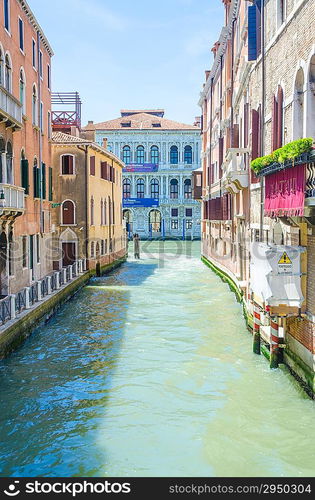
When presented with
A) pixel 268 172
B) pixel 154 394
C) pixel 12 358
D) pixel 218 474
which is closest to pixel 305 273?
pixel 268 172

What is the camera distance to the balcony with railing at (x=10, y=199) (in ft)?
40.7

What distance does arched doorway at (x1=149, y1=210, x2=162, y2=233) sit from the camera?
56050 mm

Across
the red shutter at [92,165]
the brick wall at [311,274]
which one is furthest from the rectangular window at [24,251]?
the brick wall at [311,274]

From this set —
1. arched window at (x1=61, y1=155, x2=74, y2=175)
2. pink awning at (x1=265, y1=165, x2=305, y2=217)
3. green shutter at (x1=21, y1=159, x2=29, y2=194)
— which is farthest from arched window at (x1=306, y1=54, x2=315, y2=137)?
arched window at (x1=61, y1=155, x2=74, y2=175)

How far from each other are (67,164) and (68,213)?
213cm

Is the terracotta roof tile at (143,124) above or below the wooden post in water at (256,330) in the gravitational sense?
above

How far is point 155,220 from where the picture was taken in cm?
5644

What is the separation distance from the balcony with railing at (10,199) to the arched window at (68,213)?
10.1m

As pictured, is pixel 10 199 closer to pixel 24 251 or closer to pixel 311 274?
pixel 24 251

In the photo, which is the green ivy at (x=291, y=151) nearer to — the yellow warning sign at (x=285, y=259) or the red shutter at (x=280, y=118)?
the red shutter at (x=280, y=118)

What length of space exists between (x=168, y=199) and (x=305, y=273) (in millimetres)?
46070

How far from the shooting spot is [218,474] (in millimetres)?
6121

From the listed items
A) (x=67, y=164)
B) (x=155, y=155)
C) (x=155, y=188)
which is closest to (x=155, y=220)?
(x=155, y=188)

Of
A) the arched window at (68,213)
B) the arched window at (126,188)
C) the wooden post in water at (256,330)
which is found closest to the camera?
the wooden post in water at (256,330)
